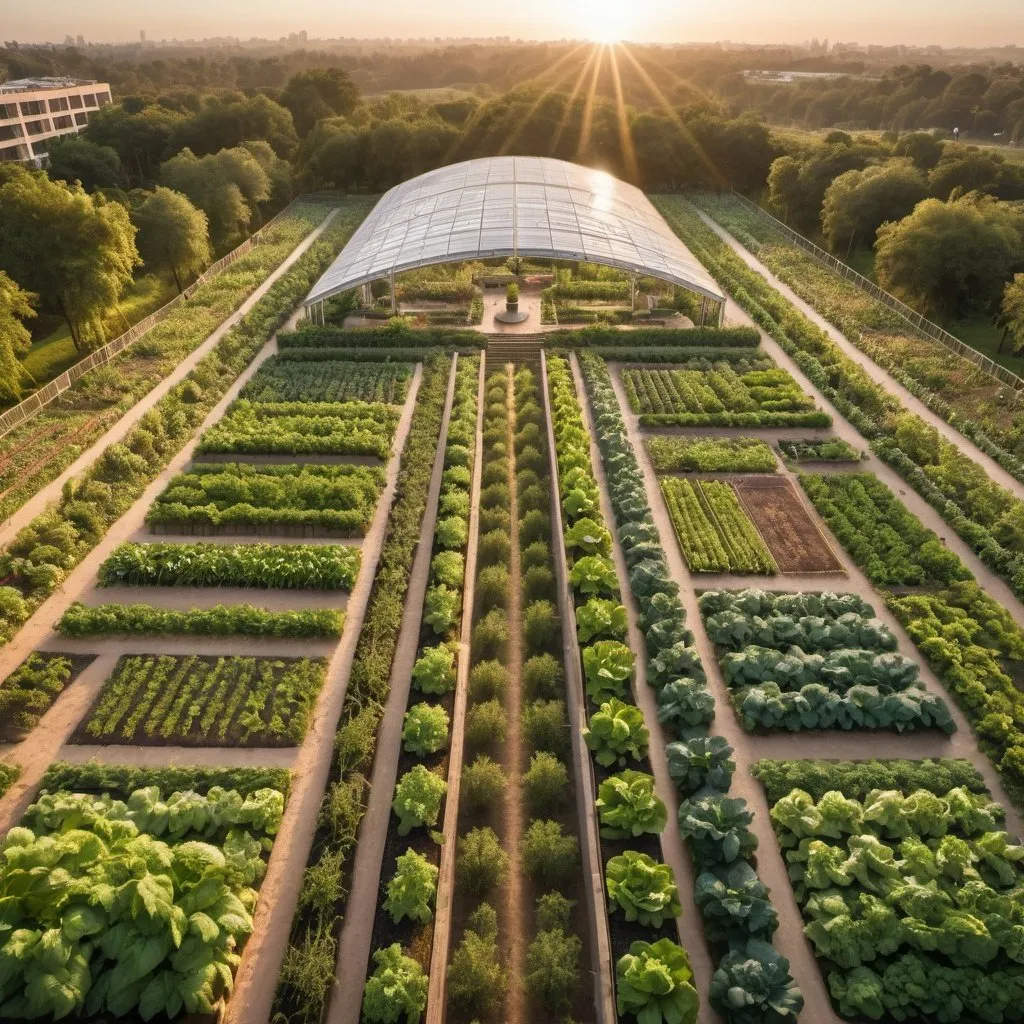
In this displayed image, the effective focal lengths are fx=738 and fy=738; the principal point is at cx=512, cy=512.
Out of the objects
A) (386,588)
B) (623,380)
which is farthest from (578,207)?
(386,588)

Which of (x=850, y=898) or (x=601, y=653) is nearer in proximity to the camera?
(x=850, y=898)

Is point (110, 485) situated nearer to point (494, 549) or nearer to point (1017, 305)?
point (494, 549)

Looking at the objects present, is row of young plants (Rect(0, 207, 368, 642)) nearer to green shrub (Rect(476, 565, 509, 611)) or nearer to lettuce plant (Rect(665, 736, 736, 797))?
green shrub (Rect(476, 565, 509, 611))

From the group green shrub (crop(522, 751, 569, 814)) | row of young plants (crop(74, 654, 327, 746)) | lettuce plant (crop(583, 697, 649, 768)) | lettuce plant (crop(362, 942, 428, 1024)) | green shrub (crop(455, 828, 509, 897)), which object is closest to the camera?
lettuce plant (crop(362, 942, 428, 1024))

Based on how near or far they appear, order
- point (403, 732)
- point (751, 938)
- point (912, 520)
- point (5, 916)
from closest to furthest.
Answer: point (5, 916), point (751, 938), point (403, 732), point (912, 520)

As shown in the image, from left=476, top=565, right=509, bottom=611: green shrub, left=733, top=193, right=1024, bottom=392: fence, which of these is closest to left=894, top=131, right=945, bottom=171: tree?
left=733, top=193, right=1024, bottom=392: fence

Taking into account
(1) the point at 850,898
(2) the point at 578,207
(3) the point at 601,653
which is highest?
(2) the point at 578,207

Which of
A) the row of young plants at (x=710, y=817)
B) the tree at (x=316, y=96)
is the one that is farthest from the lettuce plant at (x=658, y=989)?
the tree at (x=316, y=96)

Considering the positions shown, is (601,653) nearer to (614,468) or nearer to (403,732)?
(403,732)
